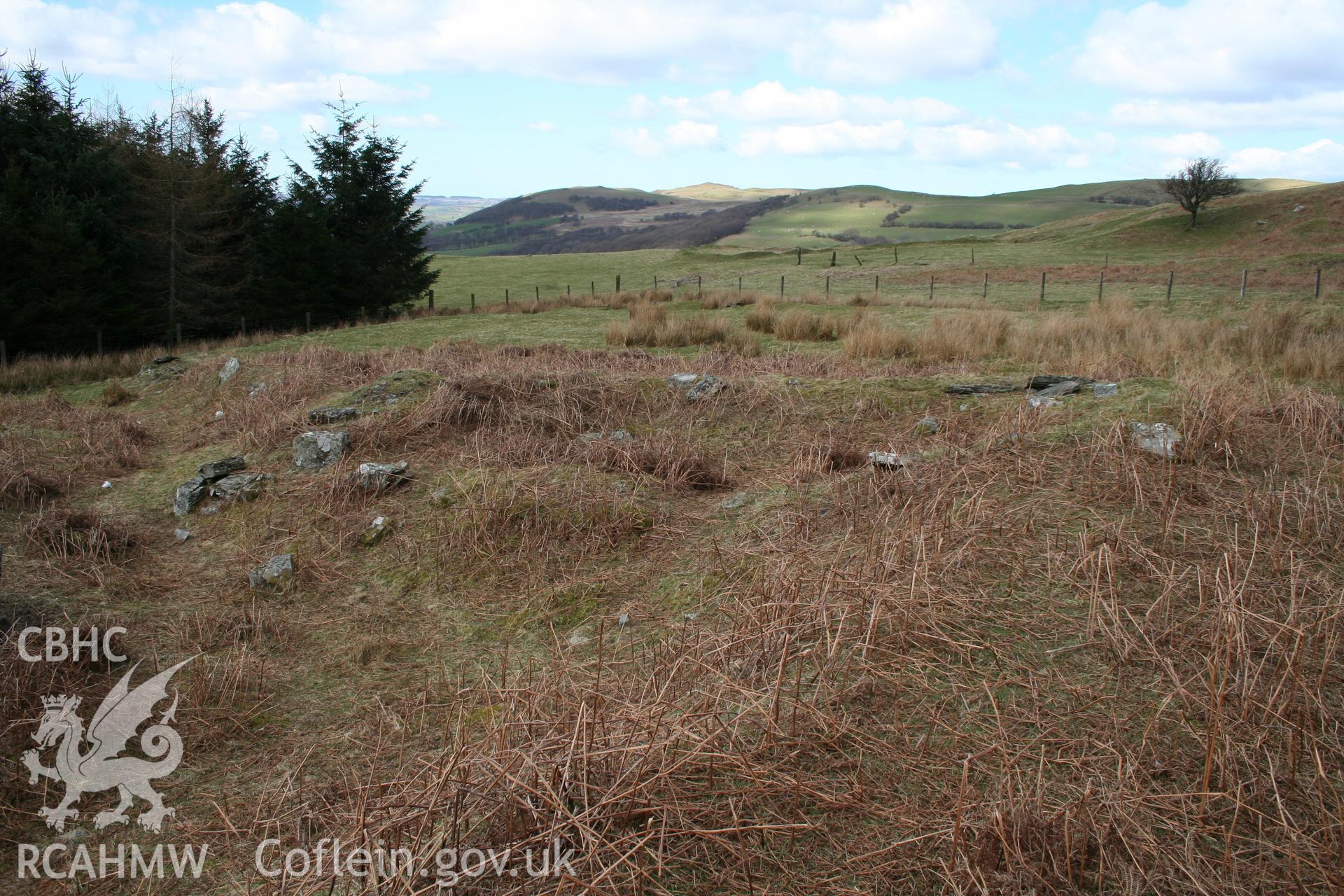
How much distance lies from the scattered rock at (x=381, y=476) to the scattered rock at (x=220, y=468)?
1.52m

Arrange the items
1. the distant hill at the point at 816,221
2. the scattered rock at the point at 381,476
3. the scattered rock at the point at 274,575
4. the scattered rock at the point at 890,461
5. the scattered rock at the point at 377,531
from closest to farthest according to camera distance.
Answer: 1. the scattered rock at the point at 274,575
2. the scattered rock at the point at 890,461
3. the scattered rock at the point at 377,531
4. the scattered rock at the point at 381,476
5. the distant hill at the point at 816,221

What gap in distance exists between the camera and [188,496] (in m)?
7.34

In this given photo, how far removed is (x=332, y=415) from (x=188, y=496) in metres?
1.82

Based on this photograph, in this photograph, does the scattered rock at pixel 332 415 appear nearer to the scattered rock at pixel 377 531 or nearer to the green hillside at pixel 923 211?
the scattered rock at pixel 377 531

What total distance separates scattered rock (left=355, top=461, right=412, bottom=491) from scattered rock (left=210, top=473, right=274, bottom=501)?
98cm

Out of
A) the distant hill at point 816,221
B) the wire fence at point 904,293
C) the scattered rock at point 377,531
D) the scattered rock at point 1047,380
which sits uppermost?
the distant hill at point 816,221

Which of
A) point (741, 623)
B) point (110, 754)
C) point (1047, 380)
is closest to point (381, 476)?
point (110, 754)

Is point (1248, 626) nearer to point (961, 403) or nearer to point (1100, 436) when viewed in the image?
point (1100, 436)

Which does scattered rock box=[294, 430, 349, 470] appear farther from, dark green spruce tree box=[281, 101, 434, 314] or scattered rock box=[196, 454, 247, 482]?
dark green spruce tree box=[281, 101, 434, 314]

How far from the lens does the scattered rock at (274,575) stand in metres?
5.80

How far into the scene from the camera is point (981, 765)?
2.97 m

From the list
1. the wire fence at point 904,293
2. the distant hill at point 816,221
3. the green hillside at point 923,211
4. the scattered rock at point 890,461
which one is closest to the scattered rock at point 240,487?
the scattered rock at point 890,461

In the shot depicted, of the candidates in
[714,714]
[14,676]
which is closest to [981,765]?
[714,714]

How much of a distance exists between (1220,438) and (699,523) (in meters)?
3.79
